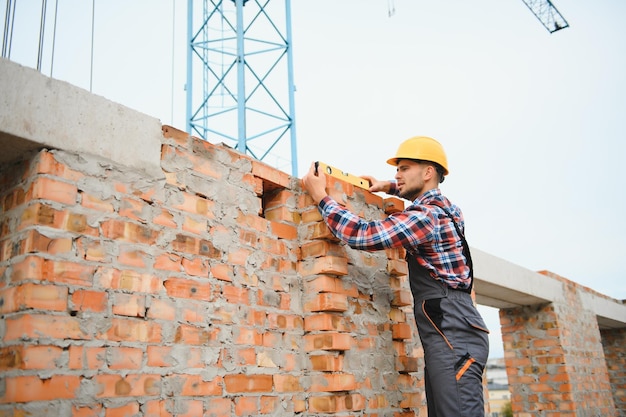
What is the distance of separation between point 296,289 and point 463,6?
14341 mm

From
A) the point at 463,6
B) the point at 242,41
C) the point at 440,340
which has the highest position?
the point at 463,6

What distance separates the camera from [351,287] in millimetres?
3133

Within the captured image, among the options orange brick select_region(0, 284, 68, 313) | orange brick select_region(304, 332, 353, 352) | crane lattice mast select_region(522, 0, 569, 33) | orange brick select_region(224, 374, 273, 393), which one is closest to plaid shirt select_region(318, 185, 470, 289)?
orange brick select_region(304, 332, 353, 352)

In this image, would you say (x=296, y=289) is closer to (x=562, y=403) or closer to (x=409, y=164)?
(x=409, y=164)

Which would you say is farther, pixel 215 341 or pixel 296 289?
pixel 296 289

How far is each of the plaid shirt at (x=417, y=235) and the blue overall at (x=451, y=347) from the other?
0.07 m

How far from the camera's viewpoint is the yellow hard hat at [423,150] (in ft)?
10.2

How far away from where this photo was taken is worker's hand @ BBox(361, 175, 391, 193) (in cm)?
357

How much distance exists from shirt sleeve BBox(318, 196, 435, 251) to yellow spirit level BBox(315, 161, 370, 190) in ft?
1.37

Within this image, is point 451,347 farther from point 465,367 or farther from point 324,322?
point 324,322

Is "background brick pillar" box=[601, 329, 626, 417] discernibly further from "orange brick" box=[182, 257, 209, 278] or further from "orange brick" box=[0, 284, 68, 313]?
"orange brick" box=[0, 284, 68, 313]

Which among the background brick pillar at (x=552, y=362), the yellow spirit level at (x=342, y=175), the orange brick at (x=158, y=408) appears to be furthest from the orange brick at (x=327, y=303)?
the background brick pillar at (x=552, y=362)

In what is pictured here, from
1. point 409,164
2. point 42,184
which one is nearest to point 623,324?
point 409,164

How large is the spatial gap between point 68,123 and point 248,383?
4.36 feet
